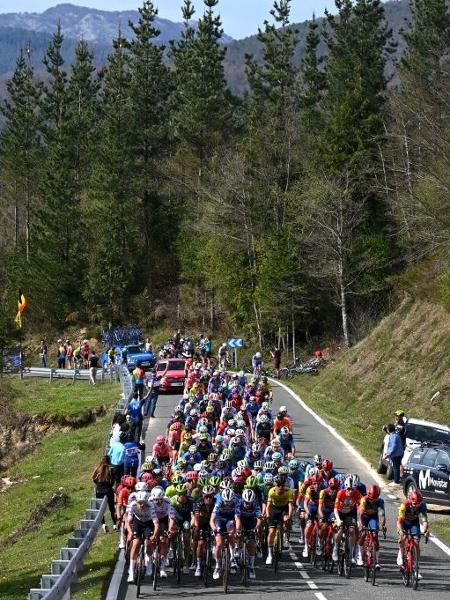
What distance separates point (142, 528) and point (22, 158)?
6905 cm

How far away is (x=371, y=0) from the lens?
72.0 m

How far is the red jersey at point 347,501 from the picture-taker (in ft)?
54.9

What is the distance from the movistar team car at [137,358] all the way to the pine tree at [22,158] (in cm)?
2664

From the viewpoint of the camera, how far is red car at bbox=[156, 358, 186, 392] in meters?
42.2

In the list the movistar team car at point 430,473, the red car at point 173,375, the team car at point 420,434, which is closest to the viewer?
the movistar team car at point 430,473

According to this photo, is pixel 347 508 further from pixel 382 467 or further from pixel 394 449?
pixel 382 467

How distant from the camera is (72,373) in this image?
51.3 m

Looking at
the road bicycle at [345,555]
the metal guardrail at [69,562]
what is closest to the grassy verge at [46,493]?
the metal guardrail at [69,562]

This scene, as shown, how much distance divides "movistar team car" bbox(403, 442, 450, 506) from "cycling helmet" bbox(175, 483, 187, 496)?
20.7 ft

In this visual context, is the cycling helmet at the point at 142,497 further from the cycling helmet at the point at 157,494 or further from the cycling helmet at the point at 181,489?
the cycling helmet at the point at 181,489

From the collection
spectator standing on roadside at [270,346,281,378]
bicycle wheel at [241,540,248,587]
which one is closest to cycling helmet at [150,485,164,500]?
bicycle wheel at [241,540,248,587]

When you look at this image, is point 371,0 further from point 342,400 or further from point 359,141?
point 342,400

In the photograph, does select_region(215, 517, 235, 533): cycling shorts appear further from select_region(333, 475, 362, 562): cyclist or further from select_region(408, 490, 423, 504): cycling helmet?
select_region(408, 490, 423, 504): cycling helmet

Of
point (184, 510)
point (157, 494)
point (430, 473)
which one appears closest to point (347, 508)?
point (184, 510)
